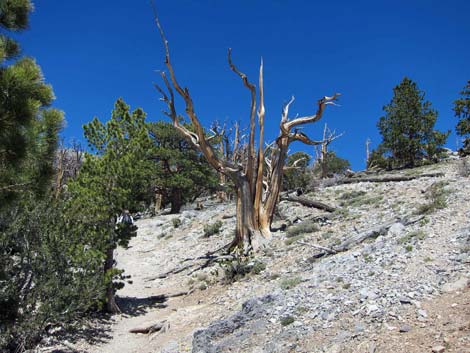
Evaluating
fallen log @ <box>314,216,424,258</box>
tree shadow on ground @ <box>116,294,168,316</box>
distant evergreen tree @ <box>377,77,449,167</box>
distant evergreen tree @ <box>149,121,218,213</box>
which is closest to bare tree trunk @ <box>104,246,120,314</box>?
tree shadow on ground @ <box>116,294,168,316</box>

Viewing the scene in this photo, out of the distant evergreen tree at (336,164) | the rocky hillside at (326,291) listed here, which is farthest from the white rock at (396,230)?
the distant evergreen tree at (336,164)

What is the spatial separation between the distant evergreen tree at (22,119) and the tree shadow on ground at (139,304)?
18.4 ft

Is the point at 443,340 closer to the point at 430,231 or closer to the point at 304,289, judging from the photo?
the point at 304,289

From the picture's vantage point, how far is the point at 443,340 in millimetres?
4484

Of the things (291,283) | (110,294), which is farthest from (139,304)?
(291,283)

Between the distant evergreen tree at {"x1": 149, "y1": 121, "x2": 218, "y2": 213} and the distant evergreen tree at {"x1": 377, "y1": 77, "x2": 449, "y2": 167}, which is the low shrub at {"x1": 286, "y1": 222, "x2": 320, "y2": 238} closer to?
the distant evergreen tree at {"x1": 149, "y1": 121, "x2": 218, "y2": 213}

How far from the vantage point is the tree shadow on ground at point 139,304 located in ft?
34.6

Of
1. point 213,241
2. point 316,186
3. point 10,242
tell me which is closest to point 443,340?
point 10,242

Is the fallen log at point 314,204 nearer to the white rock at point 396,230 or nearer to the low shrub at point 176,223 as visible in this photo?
the white rock at point 396,230

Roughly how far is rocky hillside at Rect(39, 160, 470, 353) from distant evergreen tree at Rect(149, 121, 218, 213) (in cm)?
1007

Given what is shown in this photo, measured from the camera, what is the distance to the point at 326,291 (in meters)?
6.89

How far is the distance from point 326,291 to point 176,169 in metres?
21.6

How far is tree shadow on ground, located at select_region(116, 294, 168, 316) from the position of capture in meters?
10.5

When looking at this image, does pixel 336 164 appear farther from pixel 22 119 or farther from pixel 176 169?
pixel 22 119
